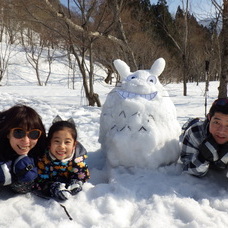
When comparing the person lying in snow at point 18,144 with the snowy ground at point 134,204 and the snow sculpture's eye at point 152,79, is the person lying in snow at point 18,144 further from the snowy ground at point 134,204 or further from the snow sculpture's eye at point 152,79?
the snow sculpture's eye at point 152,79

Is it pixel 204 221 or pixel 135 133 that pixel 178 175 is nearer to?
pixel 135 133

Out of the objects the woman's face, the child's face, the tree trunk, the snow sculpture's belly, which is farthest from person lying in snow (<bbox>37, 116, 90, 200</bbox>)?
the tree trunk

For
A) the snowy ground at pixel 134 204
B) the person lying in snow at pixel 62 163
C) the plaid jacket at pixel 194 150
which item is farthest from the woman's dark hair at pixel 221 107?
the person lying in snow at pixel 62 163

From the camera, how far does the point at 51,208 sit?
74.1 inches

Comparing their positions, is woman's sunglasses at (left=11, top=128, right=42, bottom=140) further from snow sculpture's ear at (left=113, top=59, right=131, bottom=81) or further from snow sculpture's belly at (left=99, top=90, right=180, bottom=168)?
snow sculpture's ear at (left=113, top=59, right=131, bottom=81)

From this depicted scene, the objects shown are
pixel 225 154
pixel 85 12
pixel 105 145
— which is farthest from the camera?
pixel 85 12

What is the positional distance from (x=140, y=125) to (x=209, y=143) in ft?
2.30

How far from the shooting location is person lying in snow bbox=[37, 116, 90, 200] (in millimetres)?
2126

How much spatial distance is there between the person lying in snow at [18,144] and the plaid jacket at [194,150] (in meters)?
1.48

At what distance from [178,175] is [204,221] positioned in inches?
31.2

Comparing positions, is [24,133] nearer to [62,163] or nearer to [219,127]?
[62,163]

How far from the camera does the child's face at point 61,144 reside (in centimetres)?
212

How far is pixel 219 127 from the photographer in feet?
7.30

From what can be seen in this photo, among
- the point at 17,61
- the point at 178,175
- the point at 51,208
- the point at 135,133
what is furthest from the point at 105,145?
the point at 17,61
